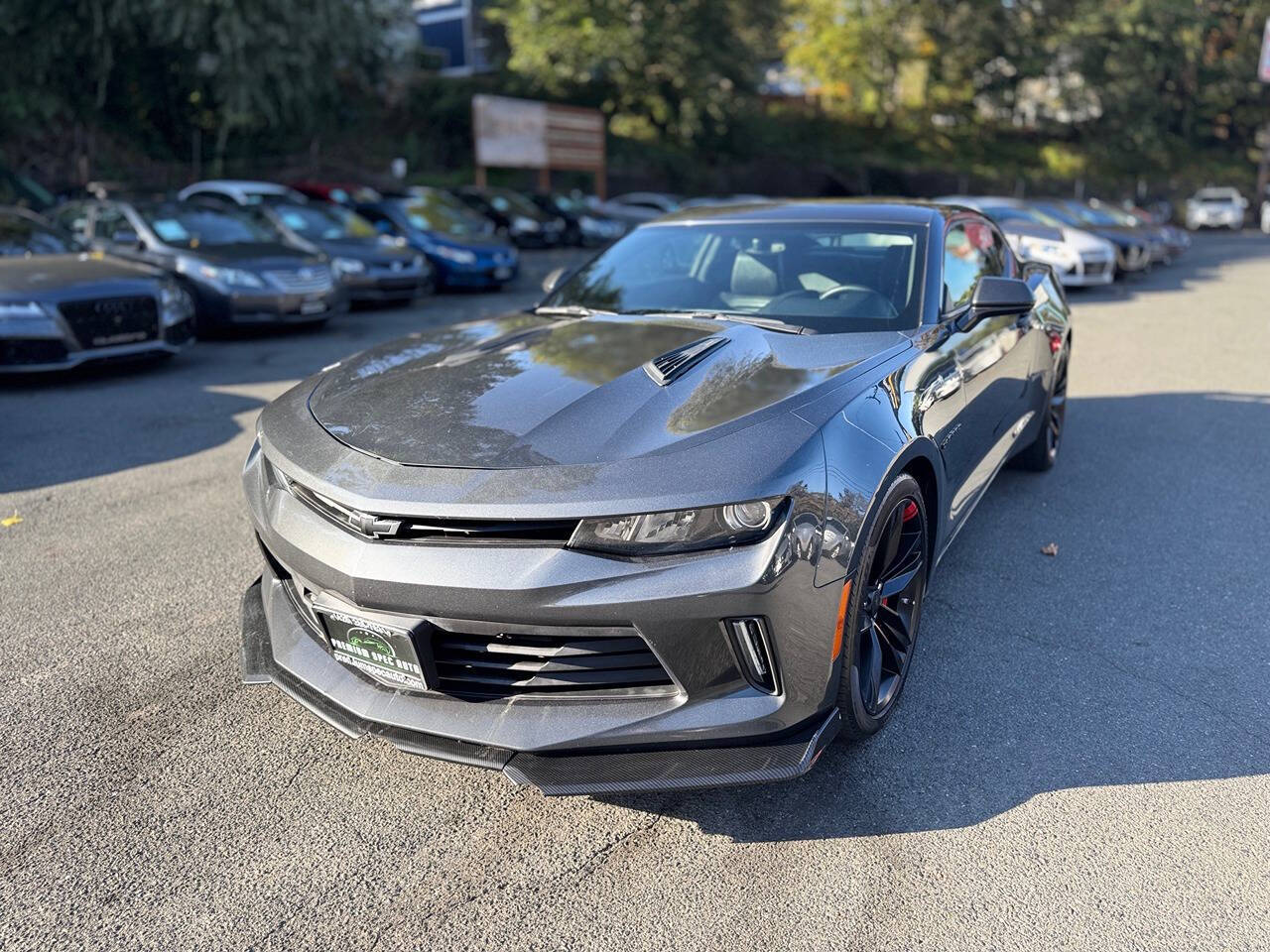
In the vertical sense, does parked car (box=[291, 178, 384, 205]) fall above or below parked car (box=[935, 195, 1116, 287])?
above

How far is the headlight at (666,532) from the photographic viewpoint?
2.27 metres

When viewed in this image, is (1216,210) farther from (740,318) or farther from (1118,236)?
(740,318)

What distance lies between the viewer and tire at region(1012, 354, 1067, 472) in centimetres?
532

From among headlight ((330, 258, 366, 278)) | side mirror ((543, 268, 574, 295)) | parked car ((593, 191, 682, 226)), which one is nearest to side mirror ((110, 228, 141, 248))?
headlight ((330, 258, 366, 278))

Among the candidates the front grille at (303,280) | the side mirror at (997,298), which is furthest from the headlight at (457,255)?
the side mirror at (997,298)

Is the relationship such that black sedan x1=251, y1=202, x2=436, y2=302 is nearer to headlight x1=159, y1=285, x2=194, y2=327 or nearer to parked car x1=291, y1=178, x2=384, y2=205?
parked car x1=291, y1=178, x2=384, y2=205

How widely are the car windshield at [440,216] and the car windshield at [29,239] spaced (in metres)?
5.95

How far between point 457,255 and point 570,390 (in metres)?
11.5

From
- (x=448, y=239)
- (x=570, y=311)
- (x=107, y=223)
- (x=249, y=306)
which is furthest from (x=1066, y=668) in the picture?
(x=448, y=239)

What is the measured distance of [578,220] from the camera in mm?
22109

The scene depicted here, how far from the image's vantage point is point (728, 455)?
239 centimetres

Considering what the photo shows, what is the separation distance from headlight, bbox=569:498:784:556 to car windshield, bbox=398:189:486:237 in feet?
42.3

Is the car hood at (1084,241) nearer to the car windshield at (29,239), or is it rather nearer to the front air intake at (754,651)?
the car windshield at (29,239)

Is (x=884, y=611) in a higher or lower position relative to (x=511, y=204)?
higher
